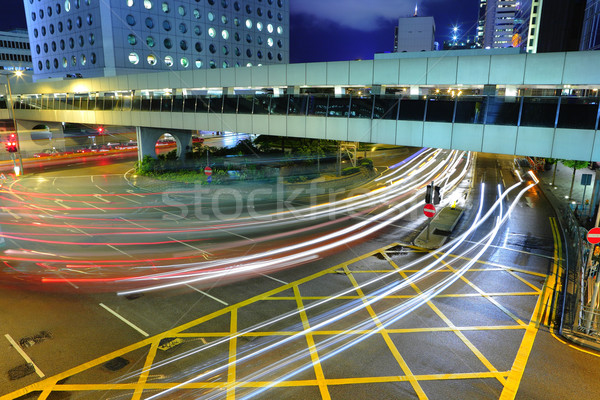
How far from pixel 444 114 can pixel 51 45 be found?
7717cm

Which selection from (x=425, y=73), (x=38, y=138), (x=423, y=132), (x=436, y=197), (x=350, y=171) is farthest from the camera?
(x=38, y=138)

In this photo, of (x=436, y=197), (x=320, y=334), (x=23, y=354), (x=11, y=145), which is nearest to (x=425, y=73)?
(x=436, y=197)

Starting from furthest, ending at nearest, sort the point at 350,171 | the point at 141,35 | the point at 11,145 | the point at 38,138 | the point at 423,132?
the point at 141,35 < the point at 38,138 < the point at 350,171 < the point at 11,145 < the point at 423,132

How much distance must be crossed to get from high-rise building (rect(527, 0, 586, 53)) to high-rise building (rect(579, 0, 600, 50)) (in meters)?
25.0

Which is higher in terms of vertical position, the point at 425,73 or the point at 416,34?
the point at 416,34

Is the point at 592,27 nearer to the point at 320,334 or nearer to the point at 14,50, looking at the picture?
the point at 320,334

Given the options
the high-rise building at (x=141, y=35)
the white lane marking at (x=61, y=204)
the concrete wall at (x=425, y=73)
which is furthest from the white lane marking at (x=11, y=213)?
the high-rise building at (x=141, y=35)

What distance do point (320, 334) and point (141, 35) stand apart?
65335mm

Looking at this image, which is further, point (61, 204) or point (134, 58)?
point (134, 58)

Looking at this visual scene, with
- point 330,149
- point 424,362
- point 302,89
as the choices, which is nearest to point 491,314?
point 424,362

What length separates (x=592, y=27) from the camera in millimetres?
46906

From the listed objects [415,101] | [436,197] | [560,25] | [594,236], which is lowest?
[436,197]

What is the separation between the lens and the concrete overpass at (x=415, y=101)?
591 inches

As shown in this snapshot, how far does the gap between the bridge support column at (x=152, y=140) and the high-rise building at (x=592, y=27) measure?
1839 inches
